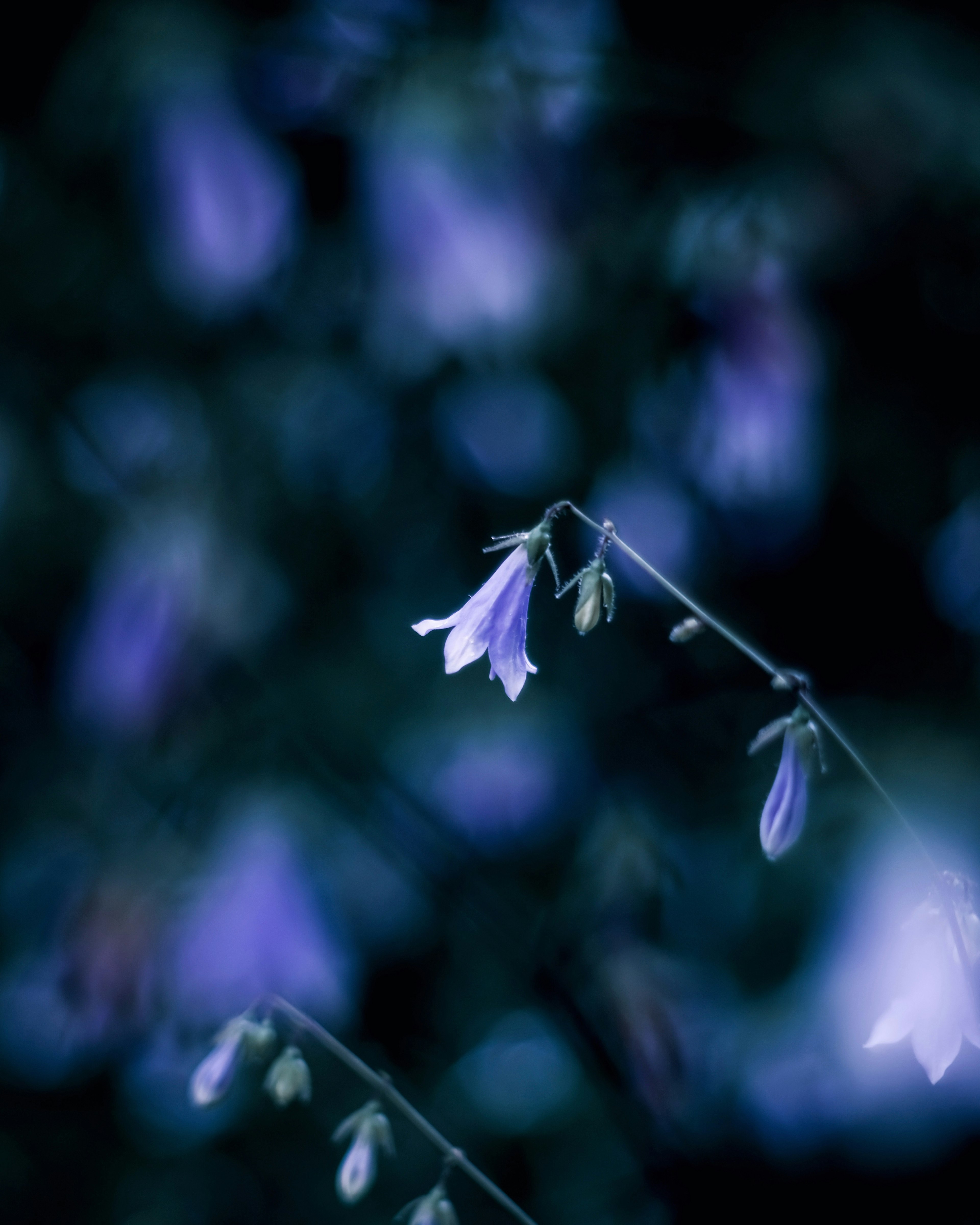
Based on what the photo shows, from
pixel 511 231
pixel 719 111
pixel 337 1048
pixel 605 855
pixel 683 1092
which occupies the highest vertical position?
pixel 719 111

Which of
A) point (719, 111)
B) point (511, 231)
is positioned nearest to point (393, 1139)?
point (511, 231)

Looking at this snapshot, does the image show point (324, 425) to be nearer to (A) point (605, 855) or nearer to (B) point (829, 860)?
(A) point (605, 855)

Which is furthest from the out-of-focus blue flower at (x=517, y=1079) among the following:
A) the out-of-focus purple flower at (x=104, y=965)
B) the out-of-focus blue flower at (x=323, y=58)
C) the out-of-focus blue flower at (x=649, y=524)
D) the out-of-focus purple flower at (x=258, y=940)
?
the out-of-focus blue flower at (x=323, y=58)

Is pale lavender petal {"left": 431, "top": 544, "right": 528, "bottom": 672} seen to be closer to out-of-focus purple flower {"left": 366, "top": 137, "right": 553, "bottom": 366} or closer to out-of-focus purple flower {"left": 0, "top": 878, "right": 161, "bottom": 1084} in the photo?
out-of-focus purple flower {"left": 366, "top": 137, "right": 553, "bottom": 366}

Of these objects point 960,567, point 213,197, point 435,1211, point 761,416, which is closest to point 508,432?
point 761,416

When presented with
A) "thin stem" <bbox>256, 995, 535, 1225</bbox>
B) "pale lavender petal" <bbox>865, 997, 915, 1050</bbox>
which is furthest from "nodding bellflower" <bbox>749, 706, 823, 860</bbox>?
"thin stem" <bbox>256, 995, 535, 1225</bbox>

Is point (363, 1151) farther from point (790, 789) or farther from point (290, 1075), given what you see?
point (790, 789)
